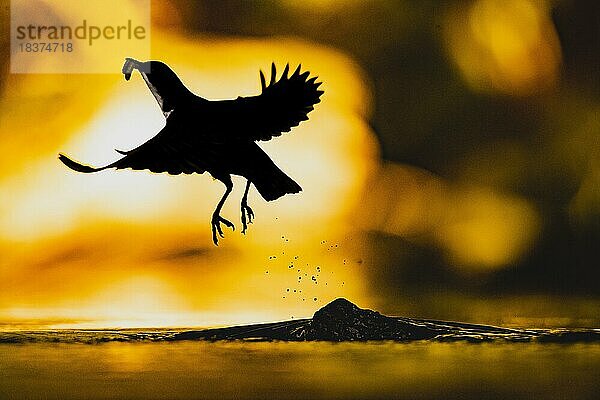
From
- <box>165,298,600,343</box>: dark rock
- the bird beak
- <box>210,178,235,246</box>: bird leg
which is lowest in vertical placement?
<box>165,298,600,343</box>: dark rock

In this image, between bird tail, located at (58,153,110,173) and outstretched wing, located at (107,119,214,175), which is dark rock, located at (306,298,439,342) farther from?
bird tail, located at (58,153,110,173)

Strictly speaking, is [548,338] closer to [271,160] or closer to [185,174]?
[271,160]

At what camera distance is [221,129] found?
129 inches

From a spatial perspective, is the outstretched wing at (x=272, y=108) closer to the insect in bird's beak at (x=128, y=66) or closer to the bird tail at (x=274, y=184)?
the bird tail at (x=274, y=184)

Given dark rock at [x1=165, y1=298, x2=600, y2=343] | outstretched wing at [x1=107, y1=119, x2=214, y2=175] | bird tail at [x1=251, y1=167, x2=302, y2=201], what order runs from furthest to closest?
1. dark rock at [x1=165, y1=298, x2=600, y2=343]
2. bird tail at [x1=251, y1=167, x2=302, y2=201]
3. outstretched wing at [x1=107, y1=119, x2=214, y2=175]

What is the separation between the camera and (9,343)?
3607 mm

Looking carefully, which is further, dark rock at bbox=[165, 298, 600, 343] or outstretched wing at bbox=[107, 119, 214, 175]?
dark rock at bbox=[165, 298, 600, 343]

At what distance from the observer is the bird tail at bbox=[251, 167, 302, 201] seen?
337 centimetres

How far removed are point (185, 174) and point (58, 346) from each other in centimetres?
82

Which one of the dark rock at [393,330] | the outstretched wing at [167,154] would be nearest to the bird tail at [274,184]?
the outstretched wing at [167,154]

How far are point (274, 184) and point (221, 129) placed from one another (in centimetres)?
29

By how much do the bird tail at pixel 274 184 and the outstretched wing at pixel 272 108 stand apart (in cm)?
19

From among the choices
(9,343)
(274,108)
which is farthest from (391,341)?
(9,343)

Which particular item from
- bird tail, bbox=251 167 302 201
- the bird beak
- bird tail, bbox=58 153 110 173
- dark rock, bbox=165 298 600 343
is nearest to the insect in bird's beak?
the bird beak
